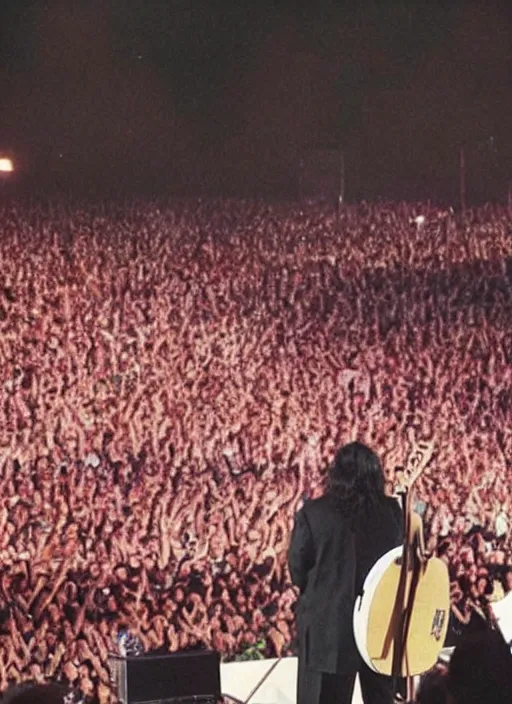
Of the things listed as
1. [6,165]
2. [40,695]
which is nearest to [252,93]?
[6,165]

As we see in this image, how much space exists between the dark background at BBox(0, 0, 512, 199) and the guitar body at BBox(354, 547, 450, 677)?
6.30 feet

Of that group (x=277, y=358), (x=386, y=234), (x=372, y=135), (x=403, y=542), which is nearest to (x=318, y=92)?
(x=372, y=135)

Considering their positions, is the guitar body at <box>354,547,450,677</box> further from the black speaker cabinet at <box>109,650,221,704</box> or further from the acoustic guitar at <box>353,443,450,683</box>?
the black speaker cabinet at <box>109,650,221,704</box>

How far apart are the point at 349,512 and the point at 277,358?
1.42 m

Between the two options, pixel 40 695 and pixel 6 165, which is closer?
pixel 40 695

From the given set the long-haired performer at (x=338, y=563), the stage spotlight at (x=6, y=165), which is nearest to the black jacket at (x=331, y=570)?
the long-haired performer at (x=338, y=563)

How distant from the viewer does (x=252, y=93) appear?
4.85 meters

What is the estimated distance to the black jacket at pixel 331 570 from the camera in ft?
11.3

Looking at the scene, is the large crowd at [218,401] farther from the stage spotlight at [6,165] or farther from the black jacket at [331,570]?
the black jacket at [331,570]

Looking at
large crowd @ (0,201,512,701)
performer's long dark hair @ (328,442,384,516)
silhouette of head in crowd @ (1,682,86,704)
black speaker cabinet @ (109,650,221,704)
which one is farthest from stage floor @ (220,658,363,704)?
silhouette of head in crowd @ (1,682,86,704)

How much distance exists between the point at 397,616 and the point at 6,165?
2.24 meters

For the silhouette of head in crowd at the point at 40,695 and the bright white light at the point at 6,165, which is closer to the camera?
the silhouette of head in crowd at the point at 40,695

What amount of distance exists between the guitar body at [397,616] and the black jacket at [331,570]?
0.06 metres

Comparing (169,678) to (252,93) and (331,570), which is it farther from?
(252,93)
